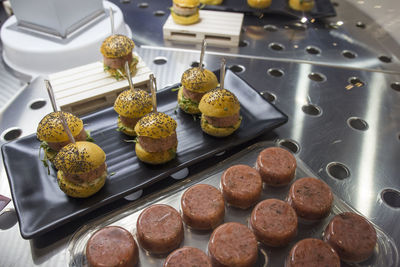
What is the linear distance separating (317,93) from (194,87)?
131cm

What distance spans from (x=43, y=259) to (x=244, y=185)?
136 cm

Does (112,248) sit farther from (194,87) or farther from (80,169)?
(194,87)

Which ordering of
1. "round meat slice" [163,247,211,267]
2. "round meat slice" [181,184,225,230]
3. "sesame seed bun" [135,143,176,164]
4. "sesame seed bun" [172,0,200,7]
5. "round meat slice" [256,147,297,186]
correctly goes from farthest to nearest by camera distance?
1. "sesame seed bun" [172,0,200,7]
2. "sesame seed bun" [135,143,176,164]
3. "round meat slice" [256,147,297,186]
4. "round meat slice" [181,184,225,230]
5. "round meat slice" [163,247,211,267]

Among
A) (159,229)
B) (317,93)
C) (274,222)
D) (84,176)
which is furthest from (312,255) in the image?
(317,93)

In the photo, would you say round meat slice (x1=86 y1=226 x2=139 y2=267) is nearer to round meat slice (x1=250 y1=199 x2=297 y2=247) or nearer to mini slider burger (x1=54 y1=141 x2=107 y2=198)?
mini slider burger (x1=54 y1=141 x2=107 y2=198)

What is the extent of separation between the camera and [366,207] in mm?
2359

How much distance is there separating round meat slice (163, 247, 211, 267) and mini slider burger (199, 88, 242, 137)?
107 cm

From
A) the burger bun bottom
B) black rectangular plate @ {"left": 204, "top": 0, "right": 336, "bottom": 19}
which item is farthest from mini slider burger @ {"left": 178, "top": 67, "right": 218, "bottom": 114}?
black rectangular plate @ {"left": 204, "top": 0, "right": 336, "bottom": 19}

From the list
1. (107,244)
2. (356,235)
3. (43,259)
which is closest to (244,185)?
(356,235)

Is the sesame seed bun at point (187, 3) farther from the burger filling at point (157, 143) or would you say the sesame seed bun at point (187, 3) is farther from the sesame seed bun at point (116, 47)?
the burger filling at point (157, 143)

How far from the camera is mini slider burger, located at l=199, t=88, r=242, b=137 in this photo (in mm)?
2684

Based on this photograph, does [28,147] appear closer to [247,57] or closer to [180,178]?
[180,178]

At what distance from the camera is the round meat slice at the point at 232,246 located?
6.38 ft

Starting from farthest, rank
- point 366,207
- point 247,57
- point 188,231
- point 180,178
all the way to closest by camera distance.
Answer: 1. point 247,57
2. point 180,178
3. point 366,207
4. point 188,231
